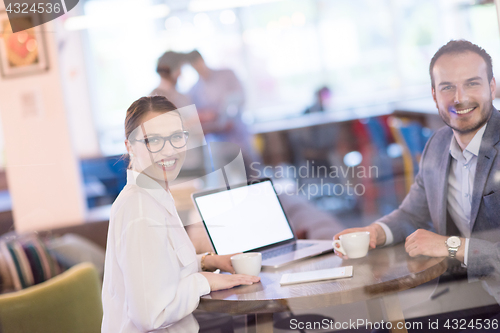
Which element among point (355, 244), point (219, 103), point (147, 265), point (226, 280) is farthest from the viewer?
point (219, 103)

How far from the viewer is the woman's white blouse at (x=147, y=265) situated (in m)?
1.07

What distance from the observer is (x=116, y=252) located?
1129 millimetres

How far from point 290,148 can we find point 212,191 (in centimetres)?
342

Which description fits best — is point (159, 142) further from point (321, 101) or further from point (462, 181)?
point (321, 101)

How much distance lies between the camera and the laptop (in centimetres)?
139

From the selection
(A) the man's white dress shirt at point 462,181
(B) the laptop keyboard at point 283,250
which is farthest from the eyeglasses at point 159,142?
(A) the man's white dress shirt at point 462,181

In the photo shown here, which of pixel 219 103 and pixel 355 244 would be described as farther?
pixel 219 103

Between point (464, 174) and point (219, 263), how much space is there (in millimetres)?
715

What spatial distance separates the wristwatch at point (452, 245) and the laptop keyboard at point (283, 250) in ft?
1.39

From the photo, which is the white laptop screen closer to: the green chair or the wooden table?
the wooden table

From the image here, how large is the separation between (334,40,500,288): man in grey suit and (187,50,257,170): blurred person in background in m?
0.67

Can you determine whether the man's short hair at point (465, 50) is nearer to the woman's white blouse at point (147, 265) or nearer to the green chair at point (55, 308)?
the woman's white blouse at point (147, 265)

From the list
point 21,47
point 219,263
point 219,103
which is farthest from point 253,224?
point 219,103

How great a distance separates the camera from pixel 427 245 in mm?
1237
